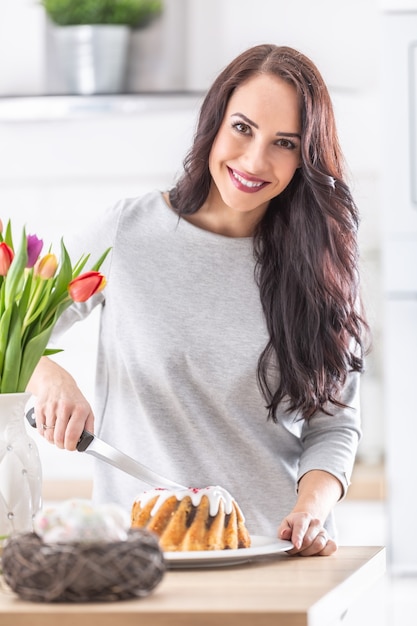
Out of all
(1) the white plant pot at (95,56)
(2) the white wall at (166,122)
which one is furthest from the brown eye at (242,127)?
(1) the white plant pot at (95,56)

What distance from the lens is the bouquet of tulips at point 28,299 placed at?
4.22ft

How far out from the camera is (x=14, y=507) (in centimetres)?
126

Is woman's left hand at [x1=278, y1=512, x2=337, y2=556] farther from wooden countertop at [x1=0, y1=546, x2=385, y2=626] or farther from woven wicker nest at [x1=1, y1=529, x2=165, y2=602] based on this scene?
woven wicker nest at [x1=1, y1=529, x2=165, y2=602]

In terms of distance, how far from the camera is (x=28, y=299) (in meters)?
1.33

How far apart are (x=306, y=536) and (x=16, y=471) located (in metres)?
0.36

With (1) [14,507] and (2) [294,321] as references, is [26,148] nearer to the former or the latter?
(2) [294,321]

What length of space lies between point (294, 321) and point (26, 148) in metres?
1.75

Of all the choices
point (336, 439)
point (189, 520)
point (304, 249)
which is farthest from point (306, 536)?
point (304, 249)

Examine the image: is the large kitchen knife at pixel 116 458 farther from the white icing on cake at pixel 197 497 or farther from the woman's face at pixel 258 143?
Answer: the woman's face at pixel 258 143

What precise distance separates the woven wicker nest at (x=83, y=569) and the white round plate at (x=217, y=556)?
168 millimetres

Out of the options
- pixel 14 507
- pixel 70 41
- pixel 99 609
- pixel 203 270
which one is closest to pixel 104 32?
pixel 70 41

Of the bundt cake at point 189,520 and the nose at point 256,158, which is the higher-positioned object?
the nose at point 256,158

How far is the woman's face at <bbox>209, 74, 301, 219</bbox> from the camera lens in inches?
63.4

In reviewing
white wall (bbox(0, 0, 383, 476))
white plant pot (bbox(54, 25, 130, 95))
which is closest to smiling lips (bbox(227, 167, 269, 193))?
white wall (bbox(0, 0, 383, 476))
